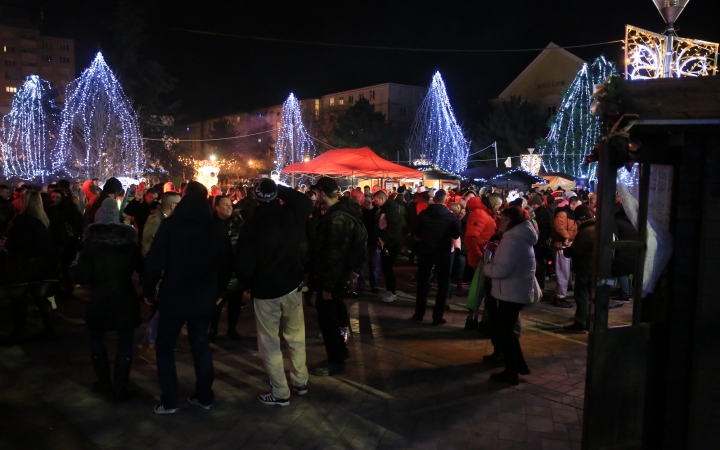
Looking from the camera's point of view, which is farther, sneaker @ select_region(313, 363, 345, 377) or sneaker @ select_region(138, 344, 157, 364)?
sneaker @ select_region(138, 344, 157, 364)

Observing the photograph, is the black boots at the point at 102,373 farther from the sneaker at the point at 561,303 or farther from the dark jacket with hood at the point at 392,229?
the sneaker at the point at 561,303

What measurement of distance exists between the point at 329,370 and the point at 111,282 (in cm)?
233

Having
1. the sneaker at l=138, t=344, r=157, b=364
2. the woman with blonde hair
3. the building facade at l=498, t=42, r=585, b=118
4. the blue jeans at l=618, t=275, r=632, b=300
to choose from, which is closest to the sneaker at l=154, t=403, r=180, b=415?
the sneaker at l=138, t=344, r=157, b=364

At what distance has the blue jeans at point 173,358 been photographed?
453 cm

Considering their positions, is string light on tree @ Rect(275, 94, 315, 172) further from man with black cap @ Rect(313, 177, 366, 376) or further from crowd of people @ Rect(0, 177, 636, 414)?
man with black cap @ Rect(313, 177, 366, 376)

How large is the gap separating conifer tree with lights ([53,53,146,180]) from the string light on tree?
1069 cm

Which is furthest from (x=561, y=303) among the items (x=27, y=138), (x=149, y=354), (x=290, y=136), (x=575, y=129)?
(x=27, y=138)

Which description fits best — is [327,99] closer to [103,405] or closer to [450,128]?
[450,128]

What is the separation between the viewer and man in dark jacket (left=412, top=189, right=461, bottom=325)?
7512 millimetres

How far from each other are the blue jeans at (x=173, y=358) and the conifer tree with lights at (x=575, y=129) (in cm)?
2945

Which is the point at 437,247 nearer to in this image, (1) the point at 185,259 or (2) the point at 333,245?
(2) the point at 333,245

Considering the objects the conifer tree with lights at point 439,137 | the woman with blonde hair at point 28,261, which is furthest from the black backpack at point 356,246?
the conifer tree with lights at point 439,137

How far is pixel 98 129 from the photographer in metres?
32.6

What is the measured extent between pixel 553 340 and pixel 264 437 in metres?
4.40
